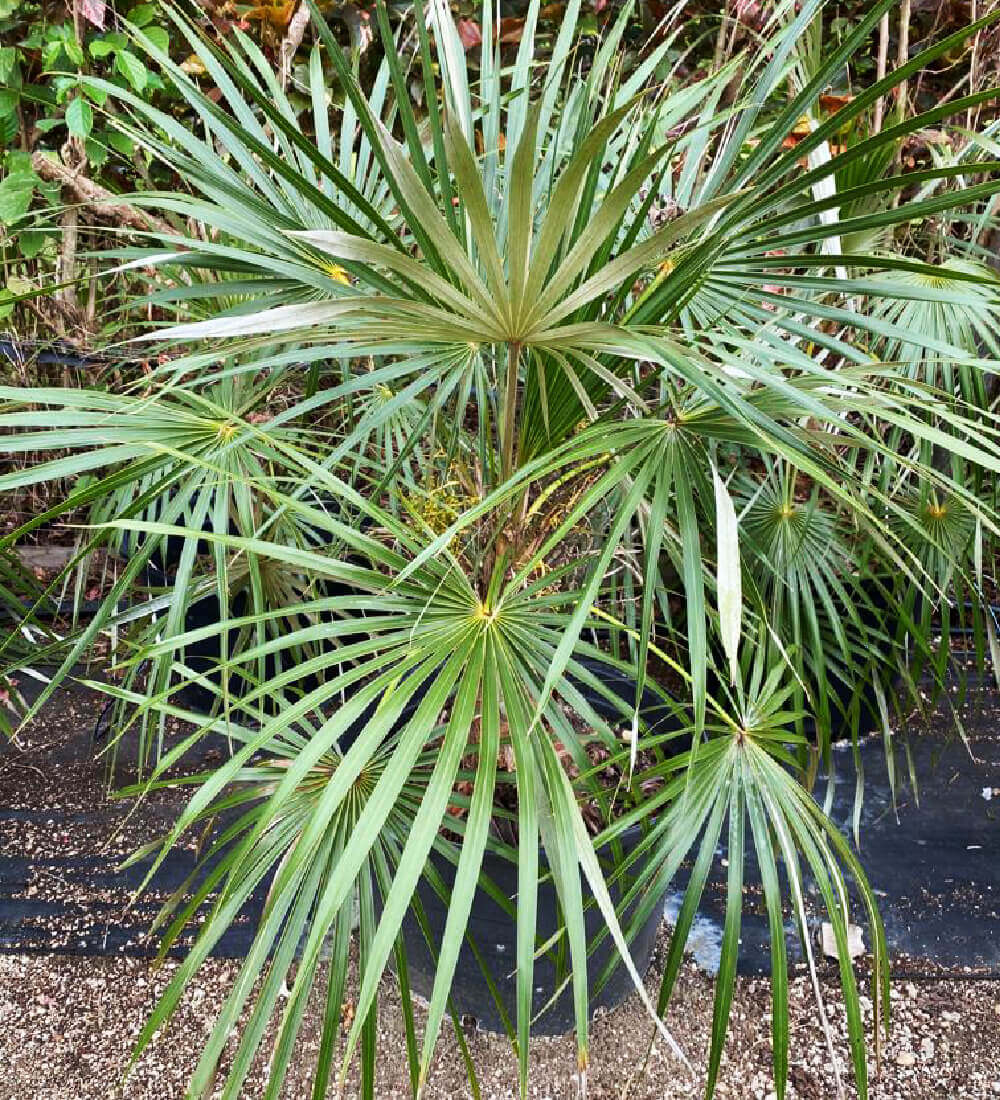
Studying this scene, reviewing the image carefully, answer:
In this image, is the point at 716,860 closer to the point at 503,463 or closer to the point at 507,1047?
the point at 507,1047

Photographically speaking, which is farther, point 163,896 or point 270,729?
point 163,896

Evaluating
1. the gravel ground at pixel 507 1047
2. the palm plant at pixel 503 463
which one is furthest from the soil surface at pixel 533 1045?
the palm plant at pixel 503 463

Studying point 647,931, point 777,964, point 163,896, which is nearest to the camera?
point 777,964

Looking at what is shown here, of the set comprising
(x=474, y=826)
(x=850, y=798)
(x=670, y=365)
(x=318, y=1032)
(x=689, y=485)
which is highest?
(x=670, y=365)

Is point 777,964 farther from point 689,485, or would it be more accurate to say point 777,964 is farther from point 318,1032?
point 318,1032

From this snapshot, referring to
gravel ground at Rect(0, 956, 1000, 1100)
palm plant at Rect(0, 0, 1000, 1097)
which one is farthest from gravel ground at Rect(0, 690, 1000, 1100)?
palm plant at Rect(0, 0, 1000, 1097)

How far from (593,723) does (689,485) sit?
0.26 metres

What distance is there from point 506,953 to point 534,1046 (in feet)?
0.71

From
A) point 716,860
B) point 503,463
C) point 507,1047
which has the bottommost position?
point 507,1047

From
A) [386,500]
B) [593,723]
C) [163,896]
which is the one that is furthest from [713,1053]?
[386,500]

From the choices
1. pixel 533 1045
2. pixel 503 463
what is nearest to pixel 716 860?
pixel 533 1045

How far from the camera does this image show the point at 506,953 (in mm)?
1187

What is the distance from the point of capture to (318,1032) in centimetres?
131

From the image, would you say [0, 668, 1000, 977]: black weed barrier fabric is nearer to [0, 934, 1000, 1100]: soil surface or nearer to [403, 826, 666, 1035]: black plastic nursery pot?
[0, 934, 1000, 1100]: soil surface
